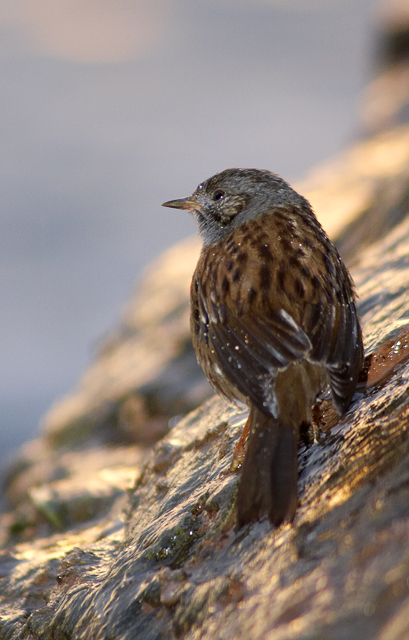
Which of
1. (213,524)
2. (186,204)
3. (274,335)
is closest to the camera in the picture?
(213,524)

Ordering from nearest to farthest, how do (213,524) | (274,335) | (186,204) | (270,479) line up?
1. (270,479)
2. (213,524)
3. (274,335)
4. (186,204)

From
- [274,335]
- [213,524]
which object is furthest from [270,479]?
[274,335]

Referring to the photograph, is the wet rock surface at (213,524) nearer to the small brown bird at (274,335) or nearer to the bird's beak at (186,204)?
the small brown bird at (274,335)

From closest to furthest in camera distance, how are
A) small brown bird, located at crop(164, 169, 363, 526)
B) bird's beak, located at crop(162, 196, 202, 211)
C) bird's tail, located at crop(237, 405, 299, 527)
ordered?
1. bird's tail, located at crop(237, 405, 299, 527)
2. small brown bird, located at crop(164, 169, 363, 526)
3. bird's beak, located at crop(162, 196, 202, 211)

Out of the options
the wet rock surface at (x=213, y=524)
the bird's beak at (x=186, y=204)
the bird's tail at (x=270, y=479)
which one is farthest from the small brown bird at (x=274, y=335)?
the bird's beak at (x=186, y=204)

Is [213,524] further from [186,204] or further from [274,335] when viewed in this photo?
[186,204]

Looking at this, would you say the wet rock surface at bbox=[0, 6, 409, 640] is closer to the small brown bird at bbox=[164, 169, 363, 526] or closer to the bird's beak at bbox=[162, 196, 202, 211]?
the small brown bird at bbox=[164, 169, 363, 526]

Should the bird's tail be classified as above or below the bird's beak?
below

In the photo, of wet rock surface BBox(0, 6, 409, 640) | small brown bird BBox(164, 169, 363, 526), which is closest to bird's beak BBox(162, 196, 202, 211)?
small brown bird BBox(164, 169, 363, 526)
